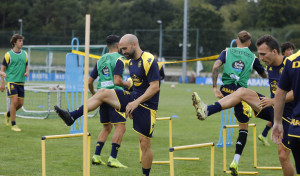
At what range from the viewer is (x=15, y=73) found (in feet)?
38.9

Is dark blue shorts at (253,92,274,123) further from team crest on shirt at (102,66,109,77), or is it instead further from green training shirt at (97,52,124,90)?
team crest on shirt at (102,66,109,77)

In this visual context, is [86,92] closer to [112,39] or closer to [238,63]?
[112,39]

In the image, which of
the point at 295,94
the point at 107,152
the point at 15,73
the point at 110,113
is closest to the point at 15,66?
the point at 15,73

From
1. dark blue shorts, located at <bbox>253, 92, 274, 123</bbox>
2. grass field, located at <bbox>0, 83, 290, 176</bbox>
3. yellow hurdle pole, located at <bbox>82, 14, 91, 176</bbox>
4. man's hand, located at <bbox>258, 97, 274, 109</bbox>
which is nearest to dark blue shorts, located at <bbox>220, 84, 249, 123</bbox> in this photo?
grass field, located at <bbox>0, 83, 290, 176</bbox>

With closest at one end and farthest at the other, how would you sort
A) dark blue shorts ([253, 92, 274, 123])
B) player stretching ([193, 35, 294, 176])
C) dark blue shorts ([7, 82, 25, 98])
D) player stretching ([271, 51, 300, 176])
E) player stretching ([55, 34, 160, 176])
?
1. player stretching ([271, 51, 300, 176])
2. player stretching ([193, 35, 294, 176])
3. player stretching ([55, 34, 160, 176])
4. dark blue shorts ([253, 92, 274, 123])
5. dark blue shorts ([7, 82, 25, 98])

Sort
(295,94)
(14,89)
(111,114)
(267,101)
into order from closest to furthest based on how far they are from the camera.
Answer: (295,94) < (267,101) < (111,114) < (14,89)

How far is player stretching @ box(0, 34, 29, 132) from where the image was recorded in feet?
38.7

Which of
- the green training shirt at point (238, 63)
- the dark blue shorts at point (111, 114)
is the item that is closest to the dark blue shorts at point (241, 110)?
the green training shirt at point (238, 63)

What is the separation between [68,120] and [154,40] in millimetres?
43576

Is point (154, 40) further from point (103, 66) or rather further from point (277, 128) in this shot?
point (277, 128)

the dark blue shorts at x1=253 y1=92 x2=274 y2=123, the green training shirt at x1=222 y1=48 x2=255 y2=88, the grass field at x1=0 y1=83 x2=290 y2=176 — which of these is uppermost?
the green training shirt at x1=222 y1=48 x2=255 y2=88

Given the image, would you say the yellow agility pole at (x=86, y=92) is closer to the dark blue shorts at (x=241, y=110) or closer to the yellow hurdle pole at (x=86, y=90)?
the yellow hurdle pole at (x=86, y=90)

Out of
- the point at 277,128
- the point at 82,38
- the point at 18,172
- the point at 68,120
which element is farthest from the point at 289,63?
the point at 82,38

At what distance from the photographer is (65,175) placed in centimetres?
732
